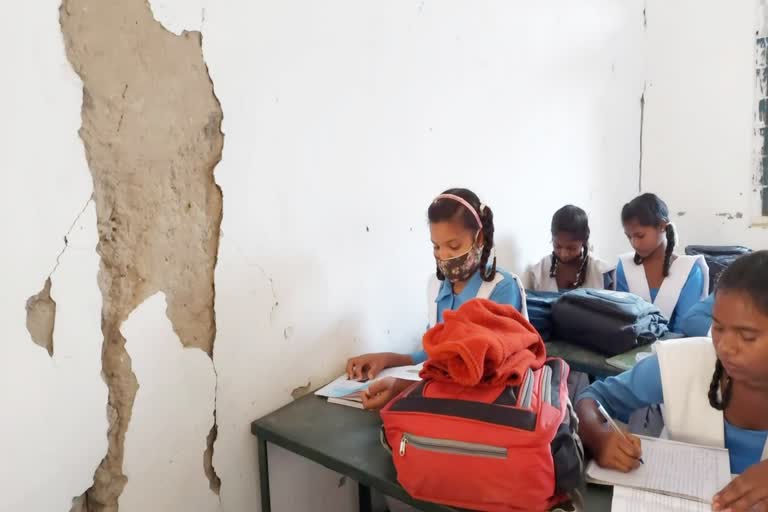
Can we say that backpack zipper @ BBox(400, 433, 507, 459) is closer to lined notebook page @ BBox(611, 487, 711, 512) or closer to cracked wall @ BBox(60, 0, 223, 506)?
lined notebook page @ BBox(611, 487, 711, 512)

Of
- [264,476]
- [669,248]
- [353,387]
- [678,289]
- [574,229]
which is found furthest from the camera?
[574,229]

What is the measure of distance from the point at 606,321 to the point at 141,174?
5.17ft

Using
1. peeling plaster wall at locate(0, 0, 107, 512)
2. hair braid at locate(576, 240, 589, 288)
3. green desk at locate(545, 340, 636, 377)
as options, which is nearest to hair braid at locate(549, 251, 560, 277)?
hair braid at locate(576, 240, 589, 288)

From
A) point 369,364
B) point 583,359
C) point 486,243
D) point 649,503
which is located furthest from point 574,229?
point 649,503

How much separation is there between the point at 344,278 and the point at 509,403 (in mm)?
829

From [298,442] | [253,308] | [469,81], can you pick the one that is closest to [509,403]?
[298,442]

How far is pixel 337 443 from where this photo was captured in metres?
1.32

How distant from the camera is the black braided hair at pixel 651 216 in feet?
8.05

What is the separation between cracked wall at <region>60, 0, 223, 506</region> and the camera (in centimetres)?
112

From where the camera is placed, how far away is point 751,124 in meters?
3.62

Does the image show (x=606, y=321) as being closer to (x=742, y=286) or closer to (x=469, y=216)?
(x=469, y=216)

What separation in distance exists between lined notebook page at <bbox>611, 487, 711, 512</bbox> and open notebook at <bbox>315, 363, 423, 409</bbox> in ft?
2.07

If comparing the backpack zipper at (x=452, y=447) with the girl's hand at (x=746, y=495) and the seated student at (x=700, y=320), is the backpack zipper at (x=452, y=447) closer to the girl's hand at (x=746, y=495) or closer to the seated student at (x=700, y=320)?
the girl's hand at (x=746, y=495)

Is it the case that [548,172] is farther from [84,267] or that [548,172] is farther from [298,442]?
[84,267]
